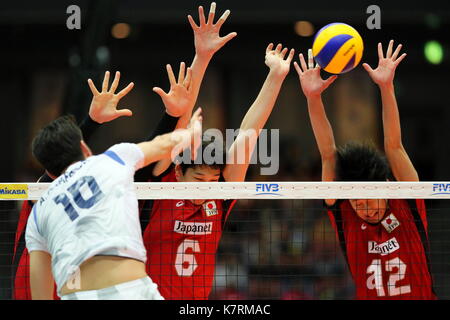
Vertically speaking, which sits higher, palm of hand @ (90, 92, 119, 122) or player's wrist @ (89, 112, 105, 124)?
palm of hand @ (90, 92, 119, 122)

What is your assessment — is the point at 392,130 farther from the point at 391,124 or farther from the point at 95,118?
the point at 95,118

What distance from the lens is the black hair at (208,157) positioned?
5832mm

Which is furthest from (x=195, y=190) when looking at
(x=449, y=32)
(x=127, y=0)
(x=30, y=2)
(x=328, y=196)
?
(x=449, y=32)

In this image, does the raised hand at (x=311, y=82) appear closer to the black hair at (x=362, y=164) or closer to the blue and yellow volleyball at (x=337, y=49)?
the blue and yellow volleyball at (x=337, y=49)

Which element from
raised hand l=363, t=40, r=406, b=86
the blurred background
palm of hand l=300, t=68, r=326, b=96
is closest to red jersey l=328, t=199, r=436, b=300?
raised hand l=363, t=40, r=406, b=86

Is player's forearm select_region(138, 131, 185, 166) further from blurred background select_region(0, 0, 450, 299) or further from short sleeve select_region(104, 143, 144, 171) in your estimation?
blurred background select_region(0, 0, 450, 299)

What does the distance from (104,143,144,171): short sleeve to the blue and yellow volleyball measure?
2.33m

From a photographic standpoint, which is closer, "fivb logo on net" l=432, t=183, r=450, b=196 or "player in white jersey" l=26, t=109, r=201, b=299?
"player in white jersey" l=26, t=109, r=201, b=299

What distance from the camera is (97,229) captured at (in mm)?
4250

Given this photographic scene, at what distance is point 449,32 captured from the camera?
14.2 meters

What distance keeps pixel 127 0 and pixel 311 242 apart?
532cm

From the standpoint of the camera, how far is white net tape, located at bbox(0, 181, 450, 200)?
222 inches

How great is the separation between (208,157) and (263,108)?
0.59 metres
